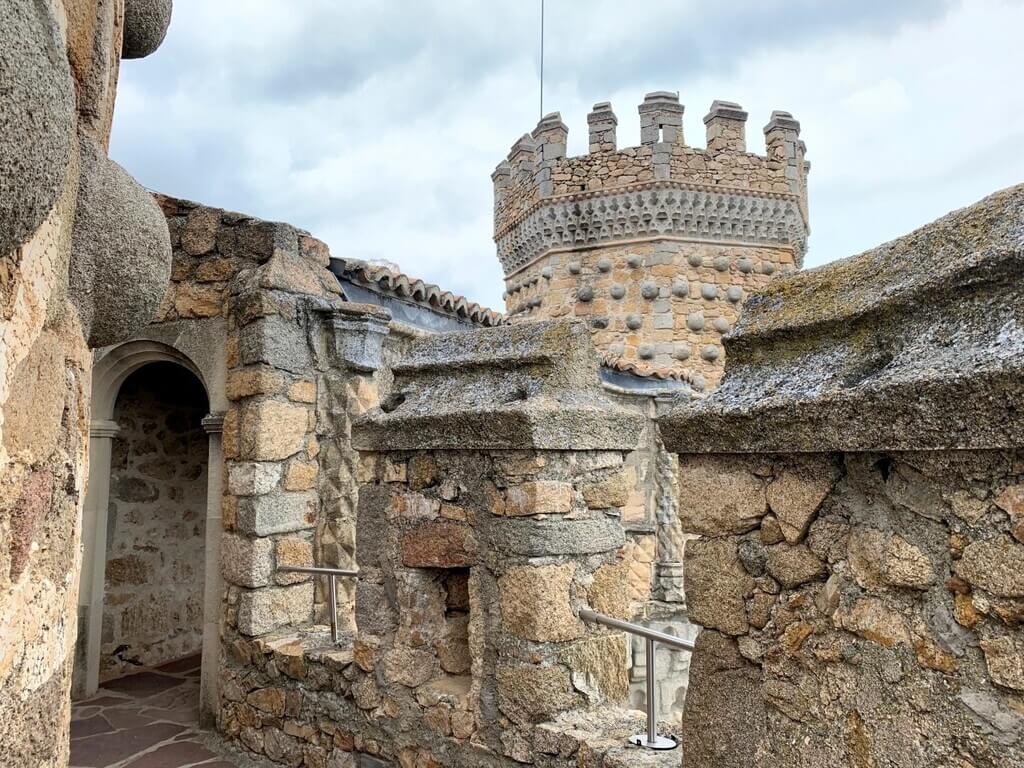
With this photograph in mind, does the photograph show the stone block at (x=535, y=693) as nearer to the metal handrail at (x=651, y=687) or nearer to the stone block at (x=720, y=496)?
the metal handrail at (x=651, y=687)

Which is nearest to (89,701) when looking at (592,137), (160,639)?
(160,639)

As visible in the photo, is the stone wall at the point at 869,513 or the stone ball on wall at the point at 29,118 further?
the stone wall at the point at 869,513

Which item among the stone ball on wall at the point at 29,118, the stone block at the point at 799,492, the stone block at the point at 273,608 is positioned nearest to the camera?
the stone ball on wall at the point at 29,118

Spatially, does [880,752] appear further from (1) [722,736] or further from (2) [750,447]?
(2) [750,447]

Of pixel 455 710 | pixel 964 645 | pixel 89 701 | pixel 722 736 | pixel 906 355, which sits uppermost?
pixel 906 355

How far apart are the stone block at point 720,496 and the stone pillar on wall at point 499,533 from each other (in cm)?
93

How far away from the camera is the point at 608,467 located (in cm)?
300

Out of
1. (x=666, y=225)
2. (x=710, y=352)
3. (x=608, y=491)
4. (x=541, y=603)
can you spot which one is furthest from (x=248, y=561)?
(x=666, y=225)

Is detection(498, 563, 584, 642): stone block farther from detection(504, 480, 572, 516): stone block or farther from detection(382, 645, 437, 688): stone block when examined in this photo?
detection(382, 645, 437, 688): stone block

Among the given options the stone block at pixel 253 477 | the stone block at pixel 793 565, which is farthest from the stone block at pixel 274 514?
the stone block at pixel 793 565

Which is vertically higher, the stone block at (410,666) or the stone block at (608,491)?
the stone block at (608,491)

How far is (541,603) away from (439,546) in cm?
53

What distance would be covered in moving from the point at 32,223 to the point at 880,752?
5.57 feet

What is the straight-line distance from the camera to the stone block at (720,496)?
1773 mm
